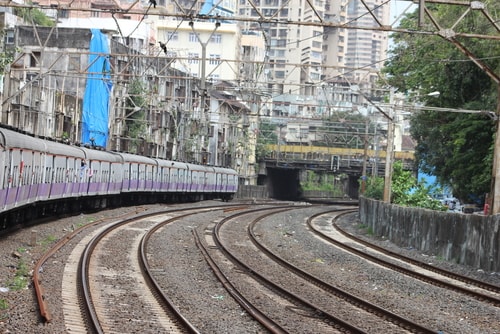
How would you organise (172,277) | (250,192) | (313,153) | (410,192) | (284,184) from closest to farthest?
1. (172,277)
2. (410,192)
3. (250,192)
4. (313,153)
5. (284,184)

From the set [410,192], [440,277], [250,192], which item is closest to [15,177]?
[440,277]

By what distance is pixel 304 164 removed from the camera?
8725 cm

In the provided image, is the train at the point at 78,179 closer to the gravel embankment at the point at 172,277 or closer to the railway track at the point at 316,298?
the gravel embankment at the point at 172,277

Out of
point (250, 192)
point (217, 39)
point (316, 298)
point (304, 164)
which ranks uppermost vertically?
point (217, 39)

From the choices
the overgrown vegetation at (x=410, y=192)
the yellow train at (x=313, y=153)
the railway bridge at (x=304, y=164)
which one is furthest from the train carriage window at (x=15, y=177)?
the yellow train at (x=313, y=153)

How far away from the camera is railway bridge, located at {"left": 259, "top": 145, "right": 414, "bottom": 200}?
286 feet

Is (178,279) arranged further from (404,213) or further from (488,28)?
(488,28)

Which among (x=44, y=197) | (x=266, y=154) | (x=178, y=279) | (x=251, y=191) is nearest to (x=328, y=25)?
(x=178, y=279)

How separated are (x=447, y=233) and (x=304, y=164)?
6187 centimetres

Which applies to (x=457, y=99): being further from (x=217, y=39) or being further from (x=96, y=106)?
(x=217, y=39)

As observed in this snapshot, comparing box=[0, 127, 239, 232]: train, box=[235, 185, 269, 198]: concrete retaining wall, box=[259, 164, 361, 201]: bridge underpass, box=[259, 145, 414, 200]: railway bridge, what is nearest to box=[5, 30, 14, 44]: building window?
box=[0, 127, 239, 232]: train

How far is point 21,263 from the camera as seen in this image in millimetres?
16734

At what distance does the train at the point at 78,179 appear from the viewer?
72.1 ft

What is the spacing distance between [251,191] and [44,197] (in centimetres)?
5618
